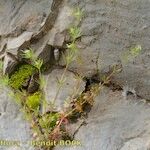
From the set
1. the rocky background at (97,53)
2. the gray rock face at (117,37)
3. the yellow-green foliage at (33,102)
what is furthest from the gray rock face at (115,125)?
the yellow-green foliage at (33,102)

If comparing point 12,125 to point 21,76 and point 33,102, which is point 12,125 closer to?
point 33,102

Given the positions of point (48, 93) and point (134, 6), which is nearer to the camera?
point (134, 6)

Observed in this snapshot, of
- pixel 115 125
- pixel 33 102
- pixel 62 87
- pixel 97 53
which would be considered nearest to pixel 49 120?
pixel 33 102

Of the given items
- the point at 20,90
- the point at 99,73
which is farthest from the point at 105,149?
the point at 20,90

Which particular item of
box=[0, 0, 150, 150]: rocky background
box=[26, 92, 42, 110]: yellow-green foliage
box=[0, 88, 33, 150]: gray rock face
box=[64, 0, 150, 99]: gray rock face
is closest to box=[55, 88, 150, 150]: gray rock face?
box=[0, 0, 150, 150]: rocky background

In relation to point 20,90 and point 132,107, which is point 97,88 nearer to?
point 132,107

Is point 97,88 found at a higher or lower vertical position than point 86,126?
higher
